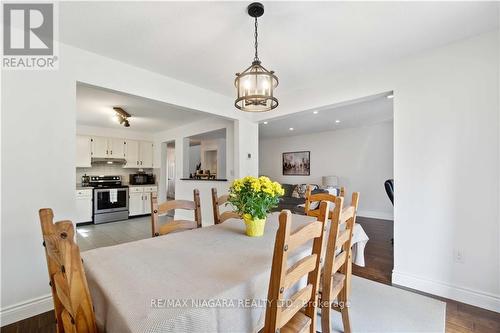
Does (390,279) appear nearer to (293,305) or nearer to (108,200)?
(293,305)

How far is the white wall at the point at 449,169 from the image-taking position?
2.02 meters

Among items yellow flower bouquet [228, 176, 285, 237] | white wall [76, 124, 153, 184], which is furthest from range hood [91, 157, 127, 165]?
yellow flower bouquet [228, 176, 285, 237]

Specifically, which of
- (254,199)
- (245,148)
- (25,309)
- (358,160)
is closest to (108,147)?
(245,148)

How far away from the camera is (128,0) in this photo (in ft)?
5.41

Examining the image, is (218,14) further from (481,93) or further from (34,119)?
(481,93)

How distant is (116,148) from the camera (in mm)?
5922

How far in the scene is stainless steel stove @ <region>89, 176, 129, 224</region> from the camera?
5301mm

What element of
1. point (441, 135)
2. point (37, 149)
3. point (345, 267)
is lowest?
point (345, 267)

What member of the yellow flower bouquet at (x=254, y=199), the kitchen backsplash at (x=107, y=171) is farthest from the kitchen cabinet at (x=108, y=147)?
the yellow flower bouquet at (x=254, y=199)

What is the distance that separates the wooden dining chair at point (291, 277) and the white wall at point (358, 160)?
547cm

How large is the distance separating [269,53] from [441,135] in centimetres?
193

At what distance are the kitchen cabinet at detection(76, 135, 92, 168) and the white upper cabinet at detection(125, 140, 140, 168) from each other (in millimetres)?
843

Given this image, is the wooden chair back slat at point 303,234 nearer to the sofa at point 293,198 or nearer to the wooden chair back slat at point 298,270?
the wooden chair back slat at point 298,270

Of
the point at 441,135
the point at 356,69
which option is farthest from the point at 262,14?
the point at 441,135
